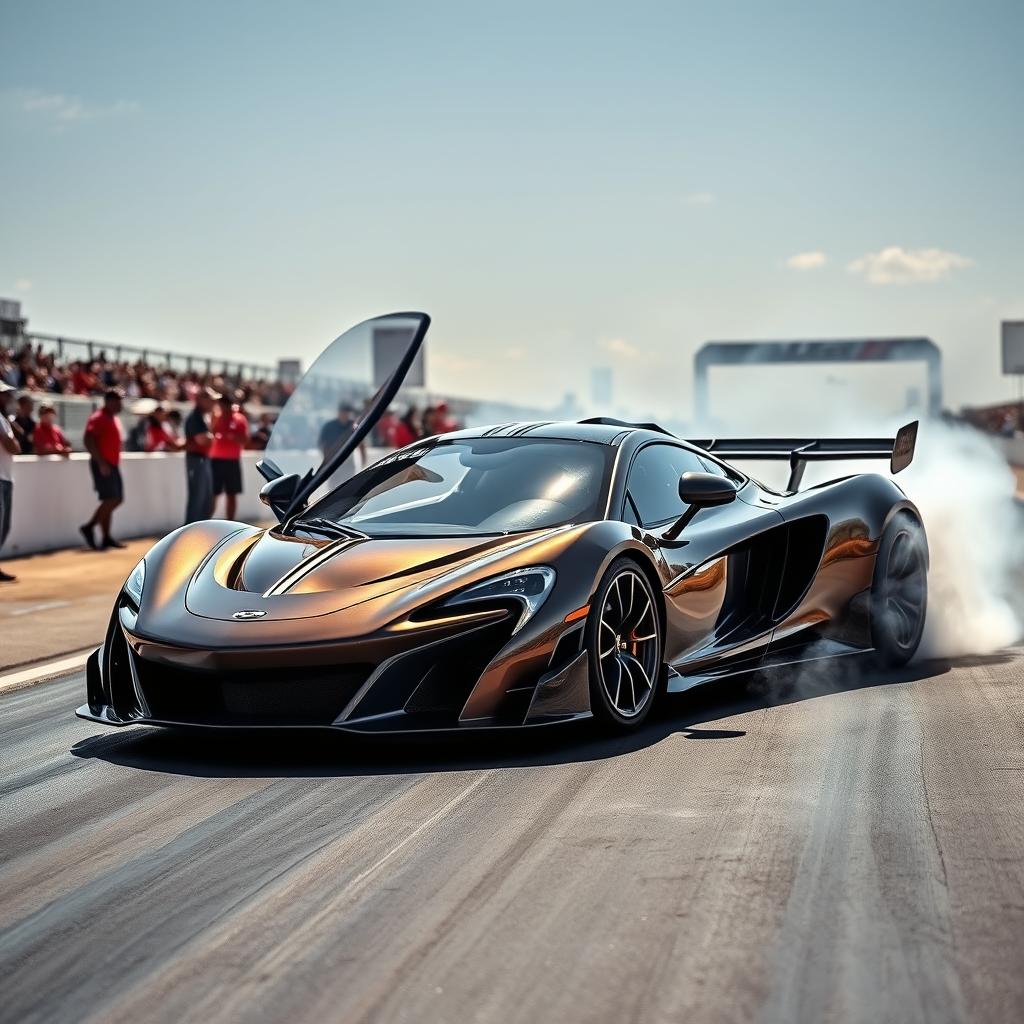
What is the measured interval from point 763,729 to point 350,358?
8.61 feet

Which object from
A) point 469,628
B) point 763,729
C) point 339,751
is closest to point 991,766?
point 763,729

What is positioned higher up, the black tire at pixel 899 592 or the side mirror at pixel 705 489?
the side mirror at pixel 705 489

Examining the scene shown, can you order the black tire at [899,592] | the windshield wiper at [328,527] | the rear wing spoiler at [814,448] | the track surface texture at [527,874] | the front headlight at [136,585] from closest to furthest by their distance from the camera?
1. the track surface texture at [527,874]
2. the front headlight at [136,585]
3. the windshield wiper at [328,527]
4. the black tire at [899,592]
5. the rear wing spoiler at [814,448]

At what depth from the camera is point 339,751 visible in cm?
596

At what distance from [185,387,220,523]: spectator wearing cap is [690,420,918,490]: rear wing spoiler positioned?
10.5 metres

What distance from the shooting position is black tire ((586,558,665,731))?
5.92 meters

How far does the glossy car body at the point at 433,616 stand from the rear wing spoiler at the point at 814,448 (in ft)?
3.63

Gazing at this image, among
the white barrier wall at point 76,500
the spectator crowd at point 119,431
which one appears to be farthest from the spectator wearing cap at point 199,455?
→ the white barrier wall at point 76,500

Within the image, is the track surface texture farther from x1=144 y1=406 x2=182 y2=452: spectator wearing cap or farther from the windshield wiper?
x1=144 y1=406 x2=182 y2=452: spectator wearing cap

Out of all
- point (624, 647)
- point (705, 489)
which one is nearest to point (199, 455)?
point (705, 489)

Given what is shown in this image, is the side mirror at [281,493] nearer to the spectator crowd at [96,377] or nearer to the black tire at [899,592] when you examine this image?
the black tire at [899,592]

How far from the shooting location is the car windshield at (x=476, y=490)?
655 centimetres

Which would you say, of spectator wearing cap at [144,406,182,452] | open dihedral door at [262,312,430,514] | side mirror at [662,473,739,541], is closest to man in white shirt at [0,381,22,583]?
open dihedral door at [262,312,430,514]

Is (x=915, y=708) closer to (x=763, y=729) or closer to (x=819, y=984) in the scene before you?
(x=763, y=729)
